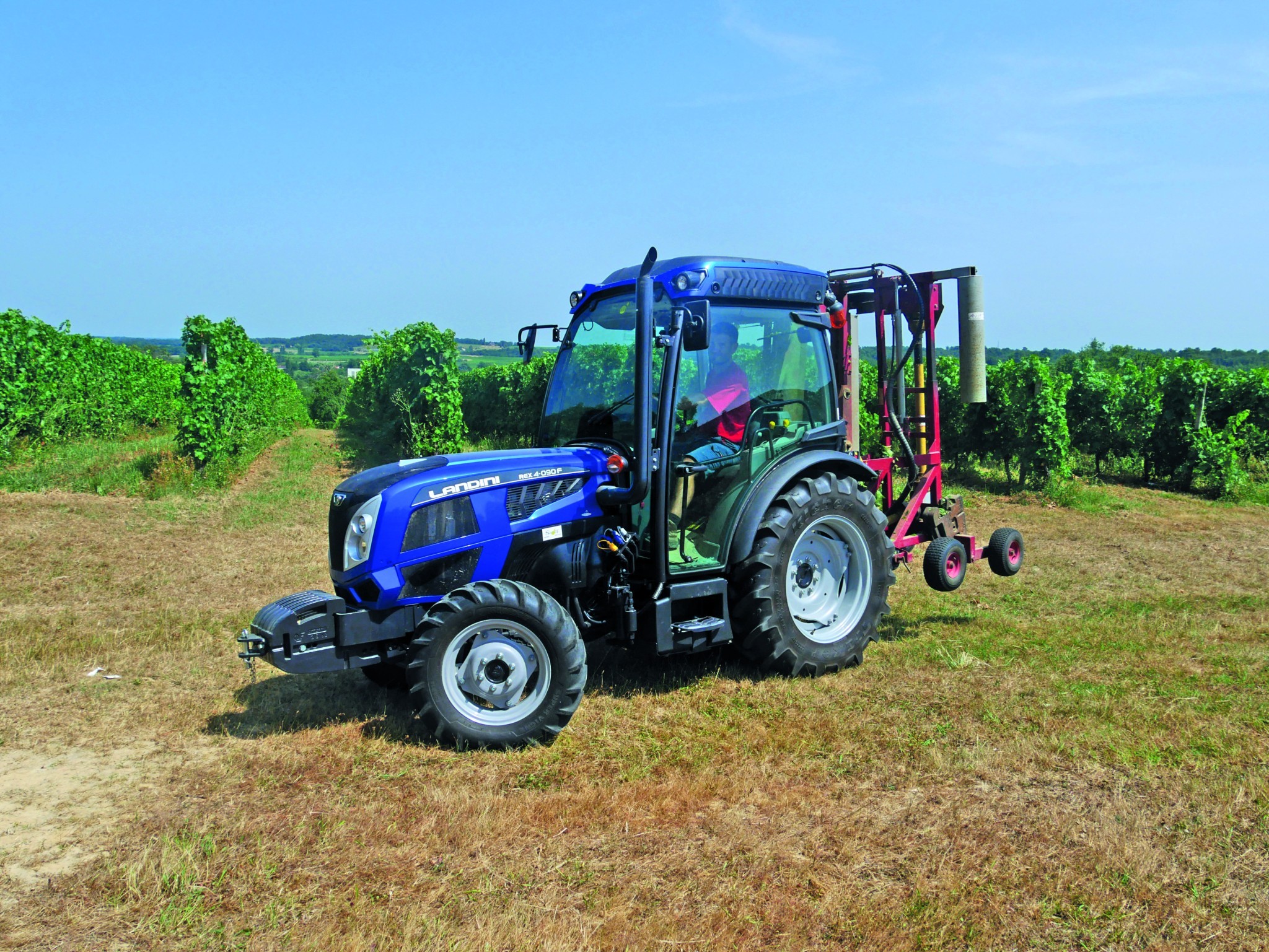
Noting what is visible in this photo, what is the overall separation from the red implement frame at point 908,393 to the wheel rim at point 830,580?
0.68 meters

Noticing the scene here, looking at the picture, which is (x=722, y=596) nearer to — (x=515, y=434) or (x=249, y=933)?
(x=249, y=933)

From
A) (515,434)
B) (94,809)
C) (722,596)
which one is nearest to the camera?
(94,809)

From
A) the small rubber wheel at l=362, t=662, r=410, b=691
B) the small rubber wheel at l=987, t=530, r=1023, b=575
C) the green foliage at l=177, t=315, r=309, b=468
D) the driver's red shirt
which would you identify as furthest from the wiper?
the green foliage at l=177, t=315, r=309, b=468

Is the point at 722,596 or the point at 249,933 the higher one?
the point at 722,596

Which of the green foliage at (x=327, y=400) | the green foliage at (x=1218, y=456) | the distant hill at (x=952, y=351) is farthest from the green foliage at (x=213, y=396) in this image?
the green foliage at (x=327, y=400)

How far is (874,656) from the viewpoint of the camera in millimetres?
6191

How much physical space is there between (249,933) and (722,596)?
304 cm

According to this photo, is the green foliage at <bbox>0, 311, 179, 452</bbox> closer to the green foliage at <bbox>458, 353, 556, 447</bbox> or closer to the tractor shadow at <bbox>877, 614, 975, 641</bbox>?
the green foliage at <bbox>458, 353, 556, 447</bbox>

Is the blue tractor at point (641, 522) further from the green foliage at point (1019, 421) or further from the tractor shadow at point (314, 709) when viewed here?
the green foliage at point (1019, 421)

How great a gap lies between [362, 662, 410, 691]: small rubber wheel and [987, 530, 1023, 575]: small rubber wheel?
14.0 ft

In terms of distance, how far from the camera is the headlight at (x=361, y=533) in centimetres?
473

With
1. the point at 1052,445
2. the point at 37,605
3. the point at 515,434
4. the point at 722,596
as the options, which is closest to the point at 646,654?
the point at 722,596

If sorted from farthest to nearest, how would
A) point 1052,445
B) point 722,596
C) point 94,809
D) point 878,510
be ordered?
point 1052,445 < point 878,510 < point 722,596 < point 94,809

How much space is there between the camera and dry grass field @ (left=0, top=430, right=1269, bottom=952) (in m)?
3.14
